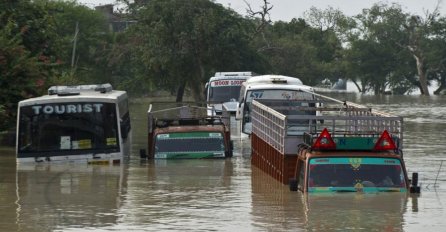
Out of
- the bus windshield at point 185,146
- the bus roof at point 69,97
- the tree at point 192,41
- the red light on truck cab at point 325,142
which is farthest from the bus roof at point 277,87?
the tree at point 192,41

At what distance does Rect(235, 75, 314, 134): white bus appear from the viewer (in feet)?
133

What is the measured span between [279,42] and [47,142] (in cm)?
7035

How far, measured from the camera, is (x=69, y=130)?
31734 millimetres

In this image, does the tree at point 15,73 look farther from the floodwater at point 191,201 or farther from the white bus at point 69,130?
the white bus at point 69,130

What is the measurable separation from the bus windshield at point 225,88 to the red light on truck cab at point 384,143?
32.9 metres

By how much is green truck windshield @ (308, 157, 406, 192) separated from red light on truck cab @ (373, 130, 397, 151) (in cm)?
33

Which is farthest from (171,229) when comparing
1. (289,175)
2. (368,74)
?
(368,74)

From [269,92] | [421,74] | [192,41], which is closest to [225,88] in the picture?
[269,92]

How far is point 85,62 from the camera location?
293 feet

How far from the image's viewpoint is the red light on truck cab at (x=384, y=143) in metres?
22.1

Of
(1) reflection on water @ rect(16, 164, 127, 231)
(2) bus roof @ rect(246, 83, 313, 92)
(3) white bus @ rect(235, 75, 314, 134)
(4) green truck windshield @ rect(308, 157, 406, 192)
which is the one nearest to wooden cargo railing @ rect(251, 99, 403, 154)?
(4) green truck windshield @ rect(308, 157, 406, 192)

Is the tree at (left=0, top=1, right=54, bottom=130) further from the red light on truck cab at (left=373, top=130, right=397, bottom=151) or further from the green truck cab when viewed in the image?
the red light on truck cab at (left=373, top=130, right=397, bottom=151)

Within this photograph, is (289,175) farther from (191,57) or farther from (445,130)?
(191,57)

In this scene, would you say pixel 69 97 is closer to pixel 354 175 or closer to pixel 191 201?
pixel 191 201
